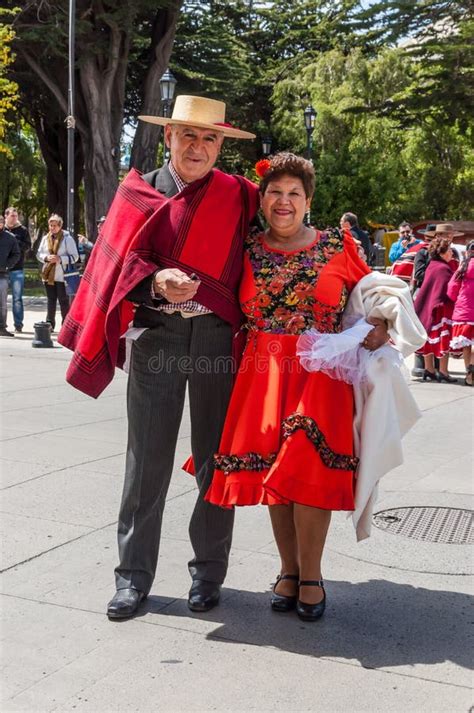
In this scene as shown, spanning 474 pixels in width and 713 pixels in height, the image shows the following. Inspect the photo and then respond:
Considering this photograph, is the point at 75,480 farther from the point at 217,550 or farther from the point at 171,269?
the point at 171,269

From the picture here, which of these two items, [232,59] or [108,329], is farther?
[232,59]

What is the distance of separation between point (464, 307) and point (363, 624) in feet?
28.0

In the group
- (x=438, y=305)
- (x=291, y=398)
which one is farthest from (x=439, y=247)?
(x=291, y=398)

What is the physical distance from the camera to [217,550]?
13.4 feet

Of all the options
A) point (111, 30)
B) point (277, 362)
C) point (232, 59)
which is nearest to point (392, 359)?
point (277, 362)

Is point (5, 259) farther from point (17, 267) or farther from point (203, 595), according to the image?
point (203, 595)

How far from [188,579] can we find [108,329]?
1.26m

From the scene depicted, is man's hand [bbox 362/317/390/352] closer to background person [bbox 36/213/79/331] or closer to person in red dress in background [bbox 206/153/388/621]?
person in red dress in background [bbox 206/153/388/621]

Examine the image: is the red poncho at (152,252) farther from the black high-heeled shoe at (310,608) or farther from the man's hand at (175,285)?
the black high-heeled shoe at (310,608)

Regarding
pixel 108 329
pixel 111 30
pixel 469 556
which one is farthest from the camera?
pixel 111 30

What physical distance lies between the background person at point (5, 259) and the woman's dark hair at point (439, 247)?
7064mm

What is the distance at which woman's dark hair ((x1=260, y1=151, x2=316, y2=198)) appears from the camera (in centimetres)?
389

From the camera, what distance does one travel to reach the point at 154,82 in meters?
28.8

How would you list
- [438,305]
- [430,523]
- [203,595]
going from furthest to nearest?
1. [438,305]
2. [430,523]
3. [203,595]
